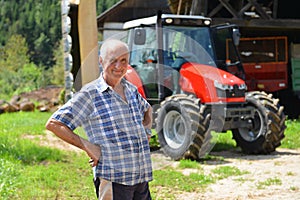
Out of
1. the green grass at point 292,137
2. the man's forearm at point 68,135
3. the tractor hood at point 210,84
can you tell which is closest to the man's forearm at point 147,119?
the man's forearm at point 68,135

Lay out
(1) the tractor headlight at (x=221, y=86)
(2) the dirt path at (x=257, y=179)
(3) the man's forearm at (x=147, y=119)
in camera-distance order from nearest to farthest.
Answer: (3) the man's forearm at (x=147, y=119), (2) the dirt path at (x=257, y=179), (1) the tractor headlight at (x=221, y=86)

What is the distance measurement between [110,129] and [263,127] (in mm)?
5989

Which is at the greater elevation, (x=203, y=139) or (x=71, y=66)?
(x=71, y=66)

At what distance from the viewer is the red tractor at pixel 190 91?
8062mm

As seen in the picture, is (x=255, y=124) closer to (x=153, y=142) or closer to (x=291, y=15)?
(x=153, y=142)

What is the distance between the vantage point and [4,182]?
6.04 meters

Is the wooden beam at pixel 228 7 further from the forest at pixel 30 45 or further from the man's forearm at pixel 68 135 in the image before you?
the forest at pixel 30 45

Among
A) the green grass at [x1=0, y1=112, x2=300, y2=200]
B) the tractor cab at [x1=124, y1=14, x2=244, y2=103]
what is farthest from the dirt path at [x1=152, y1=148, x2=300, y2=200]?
the tractor cab at [x1=124, y1=14, x2=244, y2=103]

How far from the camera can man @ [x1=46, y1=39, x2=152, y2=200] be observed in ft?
9.70

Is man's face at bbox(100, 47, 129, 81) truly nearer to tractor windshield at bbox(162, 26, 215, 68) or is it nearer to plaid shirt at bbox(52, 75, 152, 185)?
plaid shirt at bbox(52, 75, 152, 185)

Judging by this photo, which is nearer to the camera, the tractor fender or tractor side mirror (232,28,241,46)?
the tractor fender

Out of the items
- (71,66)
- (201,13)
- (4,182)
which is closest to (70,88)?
(71,66)

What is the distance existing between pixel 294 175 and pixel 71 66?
14.1ft

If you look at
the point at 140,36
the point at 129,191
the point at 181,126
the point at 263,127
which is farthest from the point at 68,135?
the point at 263,127
